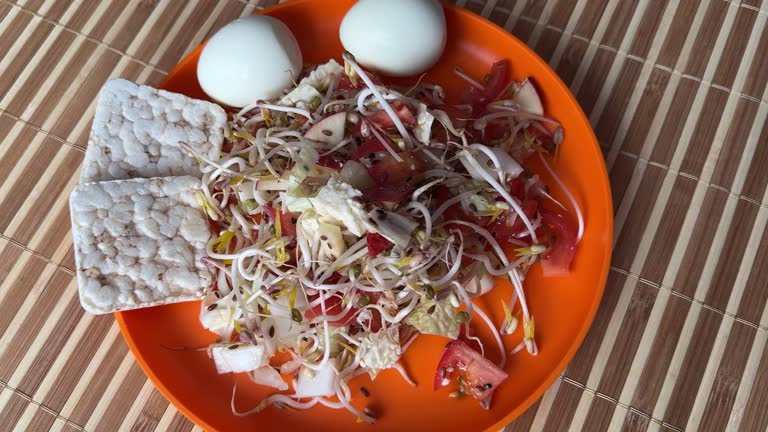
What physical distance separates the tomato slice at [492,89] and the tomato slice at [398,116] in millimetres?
261

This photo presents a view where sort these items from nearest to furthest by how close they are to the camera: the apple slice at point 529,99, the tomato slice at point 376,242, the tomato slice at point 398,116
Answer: the tomato slice at point 376,242 → the tomato slice at point 398,116 → the apple slice at point 529,99

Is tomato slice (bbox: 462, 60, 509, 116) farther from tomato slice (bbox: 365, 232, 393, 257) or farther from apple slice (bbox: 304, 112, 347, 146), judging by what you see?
tomato slice (bbox: 365, 232, 393, 257)

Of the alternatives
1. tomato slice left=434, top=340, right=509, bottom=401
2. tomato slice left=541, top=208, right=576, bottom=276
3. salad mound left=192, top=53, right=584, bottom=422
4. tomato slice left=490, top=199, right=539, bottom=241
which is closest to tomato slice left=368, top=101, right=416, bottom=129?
salad mound left=192, top=53, right=584, bottom=422

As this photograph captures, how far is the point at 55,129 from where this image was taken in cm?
213

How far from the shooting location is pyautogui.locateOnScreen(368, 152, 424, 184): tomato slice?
1.66 meters

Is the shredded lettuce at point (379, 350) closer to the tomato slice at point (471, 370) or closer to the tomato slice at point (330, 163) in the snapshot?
the tomato slice at point (471, 370)

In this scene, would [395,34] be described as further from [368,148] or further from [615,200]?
[615,200]

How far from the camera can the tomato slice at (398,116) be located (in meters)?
1.70

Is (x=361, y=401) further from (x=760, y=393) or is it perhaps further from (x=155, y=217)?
(x=760, y=393)

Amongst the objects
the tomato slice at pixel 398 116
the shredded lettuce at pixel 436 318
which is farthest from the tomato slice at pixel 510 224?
the tomato slice at pixel 398 116

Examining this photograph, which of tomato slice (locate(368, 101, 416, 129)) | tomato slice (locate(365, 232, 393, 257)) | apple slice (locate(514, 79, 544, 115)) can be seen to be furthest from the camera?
apple slice (locate(514, 79, 544, 115))

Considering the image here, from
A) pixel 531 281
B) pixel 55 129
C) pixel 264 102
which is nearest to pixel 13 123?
pixel 55 129

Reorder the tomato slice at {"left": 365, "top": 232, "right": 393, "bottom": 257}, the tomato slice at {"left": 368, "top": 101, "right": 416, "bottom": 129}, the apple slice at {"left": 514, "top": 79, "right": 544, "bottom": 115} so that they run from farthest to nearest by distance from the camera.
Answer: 1. the apple slice at {"left": 514, "top": 79, "right": 544, "bottom": 115}
2. the tomato slice at {"left": 368, "top": 101, "right": 416, "bottom": 129}
3. the tomato slice at {"left": 365, "top": 232, "right": 393, "bottom": 257}

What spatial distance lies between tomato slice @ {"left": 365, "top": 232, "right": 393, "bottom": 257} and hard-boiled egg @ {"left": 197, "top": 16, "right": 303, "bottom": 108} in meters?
0.56
